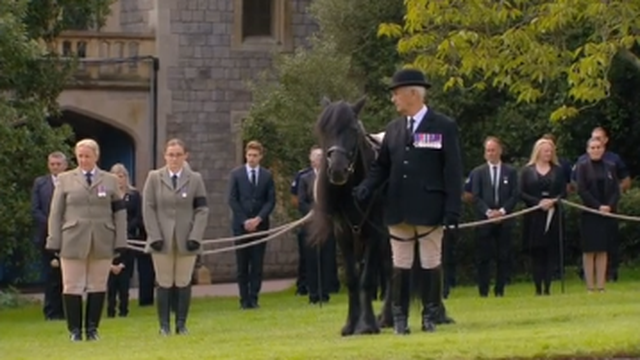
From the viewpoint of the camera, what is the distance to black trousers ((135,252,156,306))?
92.1 feet

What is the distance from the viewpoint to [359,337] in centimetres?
1752

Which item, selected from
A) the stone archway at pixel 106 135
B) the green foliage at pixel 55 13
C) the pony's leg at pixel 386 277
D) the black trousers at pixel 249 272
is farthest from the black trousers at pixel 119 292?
the stone archway at pixel 106 135

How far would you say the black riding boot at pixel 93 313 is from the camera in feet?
64.1

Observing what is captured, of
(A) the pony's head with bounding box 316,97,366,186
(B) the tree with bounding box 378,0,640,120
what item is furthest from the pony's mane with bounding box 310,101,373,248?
(B) the tree with bounding box 378,0,640,120

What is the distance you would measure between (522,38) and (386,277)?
3.33 m

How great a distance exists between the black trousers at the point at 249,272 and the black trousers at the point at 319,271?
0.77 meters

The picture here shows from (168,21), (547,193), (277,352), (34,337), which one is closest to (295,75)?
(168,21)

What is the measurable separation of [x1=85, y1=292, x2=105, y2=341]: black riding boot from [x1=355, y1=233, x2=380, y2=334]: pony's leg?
3007mm

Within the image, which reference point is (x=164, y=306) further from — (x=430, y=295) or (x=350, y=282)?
(x=430, y=295)

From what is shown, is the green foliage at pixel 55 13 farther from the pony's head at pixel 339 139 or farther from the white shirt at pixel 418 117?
the white shirt at pixel 418 117

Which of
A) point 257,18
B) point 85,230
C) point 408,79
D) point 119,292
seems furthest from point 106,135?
point 408,79

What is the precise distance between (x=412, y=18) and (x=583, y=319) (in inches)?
155

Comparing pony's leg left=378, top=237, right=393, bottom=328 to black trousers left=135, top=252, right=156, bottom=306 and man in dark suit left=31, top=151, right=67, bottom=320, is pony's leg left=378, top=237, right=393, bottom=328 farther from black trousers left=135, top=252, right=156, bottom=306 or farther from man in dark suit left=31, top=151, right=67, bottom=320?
black trousers left=135, top=252, right=156, bottom=306

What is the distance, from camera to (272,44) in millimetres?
39531
